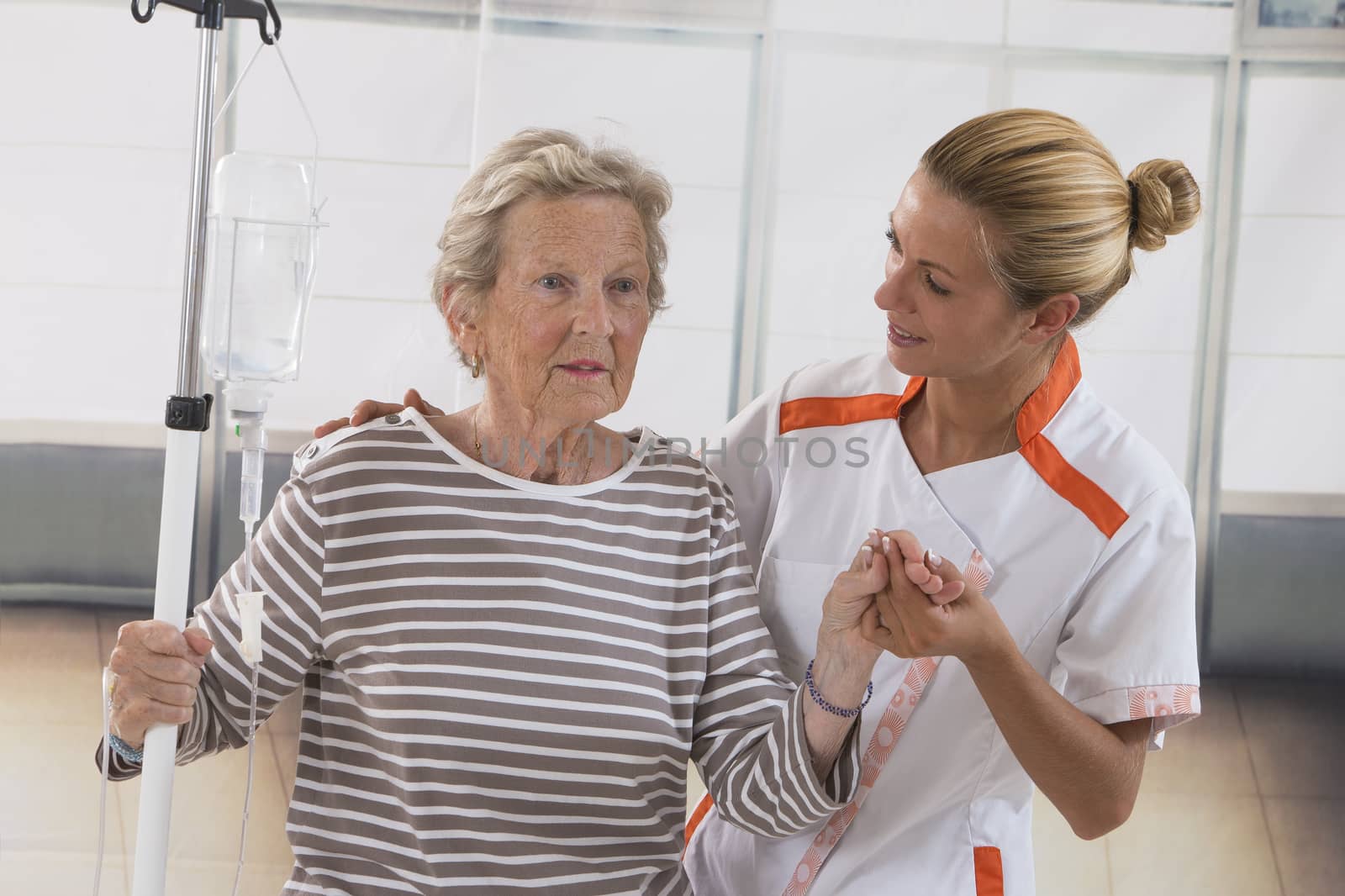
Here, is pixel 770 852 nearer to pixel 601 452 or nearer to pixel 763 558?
pixel 763 558

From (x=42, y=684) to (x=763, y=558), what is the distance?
1.24m

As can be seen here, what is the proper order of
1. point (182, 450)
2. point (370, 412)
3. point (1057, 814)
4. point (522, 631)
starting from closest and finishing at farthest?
1. point (182, 450)
2. point (522, 631)
3. point (370, 412)
4. point (1057, 814)

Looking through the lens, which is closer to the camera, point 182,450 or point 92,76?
point 182,450

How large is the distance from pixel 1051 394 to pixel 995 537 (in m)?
0.17

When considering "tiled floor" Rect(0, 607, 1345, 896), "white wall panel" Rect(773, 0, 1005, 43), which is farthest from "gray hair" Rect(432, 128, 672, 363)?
"tiled floor" Rect(0, 607, 1345, 896)

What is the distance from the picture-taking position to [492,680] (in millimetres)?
1131

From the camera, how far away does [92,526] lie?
5.69ft

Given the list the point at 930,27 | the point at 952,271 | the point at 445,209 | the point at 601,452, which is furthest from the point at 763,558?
the point at 930,27

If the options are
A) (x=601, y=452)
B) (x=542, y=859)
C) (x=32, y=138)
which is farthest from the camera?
(x=32, y=138)

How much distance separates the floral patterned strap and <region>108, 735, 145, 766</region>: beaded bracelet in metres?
0.70

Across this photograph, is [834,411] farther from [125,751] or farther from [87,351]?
[87,351]

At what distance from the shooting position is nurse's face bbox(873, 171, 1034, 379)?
114 centimetres

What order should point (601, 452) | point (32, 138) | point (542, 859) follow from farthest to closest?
point (32, 138) < point (601, 452) < point (542, 859)

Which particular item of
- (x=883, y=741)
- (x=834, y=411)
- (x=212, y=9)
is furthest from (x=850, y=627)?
(x=212, y=9)
